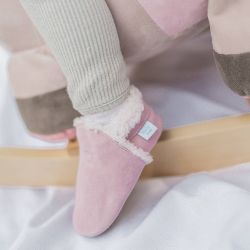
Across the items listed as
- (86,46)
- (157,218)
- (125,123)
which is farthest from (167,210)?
Answer: (86,46)

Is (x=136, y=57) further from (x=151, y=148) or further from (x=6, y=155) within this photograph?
(x=6, y=155)

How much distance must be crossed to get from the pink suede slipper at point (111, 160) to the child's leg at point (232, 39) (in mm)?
110

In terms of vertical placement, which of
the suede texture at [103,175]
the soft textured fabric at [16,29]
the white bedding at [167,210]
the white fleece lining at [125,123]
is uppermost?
the soft textured fabric at [16,29]

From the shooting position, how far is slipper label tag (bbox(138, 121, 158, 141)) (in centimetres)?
61

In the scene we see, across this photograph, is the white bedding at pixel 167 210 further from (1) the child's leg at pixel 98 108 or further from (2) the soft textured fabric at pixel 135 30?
(2) the soft textured fabric at pixel 135 30

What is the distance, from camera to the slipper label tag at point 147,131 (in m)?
0.61

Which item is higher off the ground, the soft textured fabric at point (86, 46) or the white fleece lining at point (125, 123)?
the soft textured fabric at point (86, 46)

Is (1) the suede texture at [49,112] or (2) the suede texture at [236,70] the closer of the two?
(2) the suede texture at [236,70]

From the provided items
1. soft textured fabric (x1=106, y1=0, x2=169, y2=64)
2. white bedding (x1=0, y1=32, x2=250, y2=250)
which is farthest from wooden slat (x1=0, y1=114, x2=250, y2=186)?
soft textured fabric (x1=106, y1=0, x2=169, y2=64)

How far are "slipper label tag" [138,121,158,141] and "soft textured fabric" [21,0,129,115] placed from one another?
0.05 meters

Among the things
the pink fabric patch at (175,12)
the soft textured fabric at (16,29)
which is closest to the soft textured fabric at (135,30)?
Result: the pink fabric patch at (175,12)

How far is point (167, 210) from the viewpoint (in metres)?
0.61

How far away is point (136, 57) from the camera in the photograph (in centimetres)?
66

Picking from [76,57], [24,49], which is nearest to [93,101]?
[76,57]
